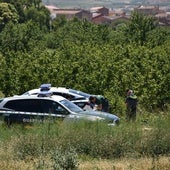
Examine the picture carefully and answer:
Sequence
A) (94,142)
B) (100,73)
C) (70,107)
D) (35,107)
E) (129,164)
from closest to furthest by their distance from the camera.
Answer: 1. (129,164)
2. (94,142)
3. (70,107)
4. (35,107)
5. (100,73)

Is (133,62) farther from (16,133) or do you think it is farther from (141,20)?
(141,20)

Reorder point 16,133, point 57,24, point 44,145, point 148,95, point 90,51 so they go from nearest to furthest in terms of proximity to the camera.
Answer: point 44,145 → point 16,133 → point 148,95 → point 90,51 → point 57,24

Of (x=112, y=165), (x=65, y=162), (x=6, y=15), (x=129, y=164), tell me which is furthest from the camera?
(x=6, y=15)

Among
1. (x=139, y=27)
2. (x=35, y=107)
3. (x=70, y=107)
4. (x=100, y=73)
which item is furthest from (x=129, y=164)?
(x=139, y=27)

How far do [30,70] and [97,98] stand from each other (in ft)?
28.1

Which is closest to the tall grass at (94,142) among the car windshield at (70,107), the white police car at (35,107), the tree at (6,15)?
the white police car at (35,107)

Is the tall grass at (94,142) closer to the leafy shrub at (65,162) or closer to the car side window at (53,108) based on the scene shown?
the leafy shrub at (65,162)

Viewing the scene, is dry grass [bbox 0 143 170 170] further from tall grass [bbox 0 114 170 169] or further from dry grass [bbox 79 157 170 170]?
tall grass [bbox 0 114 170 169]

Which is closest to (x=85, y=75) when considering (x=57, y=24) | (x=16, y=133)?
(x=16, y=133)

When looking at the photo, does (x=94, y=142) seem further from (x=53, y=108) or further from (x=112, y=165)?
(x=53, y=108)

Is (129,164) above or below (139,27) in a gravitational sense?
above

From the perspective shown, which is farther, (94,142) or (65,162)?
(94,142)

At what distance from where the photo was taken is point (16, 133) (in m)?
11.4

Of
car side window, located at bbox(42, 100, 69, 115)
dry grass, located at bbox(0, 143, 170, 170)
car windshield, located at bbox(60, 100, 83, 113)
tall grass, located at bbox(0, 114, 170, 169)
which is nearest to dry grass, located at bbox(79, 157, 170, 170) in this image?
dry grass, located at bbox(0, 143, 170, 170)
